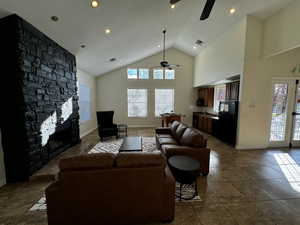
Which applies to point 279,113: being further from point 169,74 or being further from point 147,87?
point 147,87

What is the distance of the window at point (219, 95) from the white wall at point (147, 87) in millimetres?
1659

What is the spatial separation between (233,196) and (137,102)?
20.5ft

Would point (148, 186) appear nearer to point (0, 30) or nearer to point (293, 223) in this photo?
point (293, 223)

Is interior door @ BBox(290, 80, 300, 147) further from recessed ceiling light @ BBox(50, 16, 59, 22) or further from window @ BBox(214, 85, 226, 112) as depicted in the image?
recessed ceiling light @ BBox(50, 16, 59, 22)

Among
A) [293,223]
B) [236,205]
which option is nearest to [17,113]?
[236,205]

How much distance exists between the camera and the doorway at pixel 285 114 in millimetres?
4277

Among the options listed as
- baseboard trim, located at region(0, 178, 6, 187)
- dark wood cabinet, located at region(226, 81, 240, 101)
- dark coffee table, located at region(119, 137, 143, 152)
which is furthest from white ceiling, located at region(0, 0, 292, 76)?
dark coffee table, located at region(119, 137, 143, 152)

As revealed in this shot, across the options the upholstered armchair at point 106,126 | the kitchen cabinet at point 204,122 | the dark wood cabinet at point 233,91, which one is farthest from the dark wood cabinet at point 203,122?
the upholstered armchair at point 106,126

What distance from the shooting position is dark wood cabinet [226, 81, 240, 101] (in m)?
4.52

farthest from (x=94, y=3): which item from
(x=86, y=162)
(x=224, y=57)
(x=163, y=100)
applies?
(x=163, y=100)

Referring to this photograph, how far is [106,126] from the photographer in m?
5.69

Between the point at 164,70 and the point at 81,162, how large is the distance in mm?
7047

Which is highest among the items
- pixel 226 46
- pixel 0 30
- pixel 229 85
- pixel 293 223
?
pixel 226 46

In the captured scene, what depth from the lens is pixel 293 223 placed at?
1.71 metres
